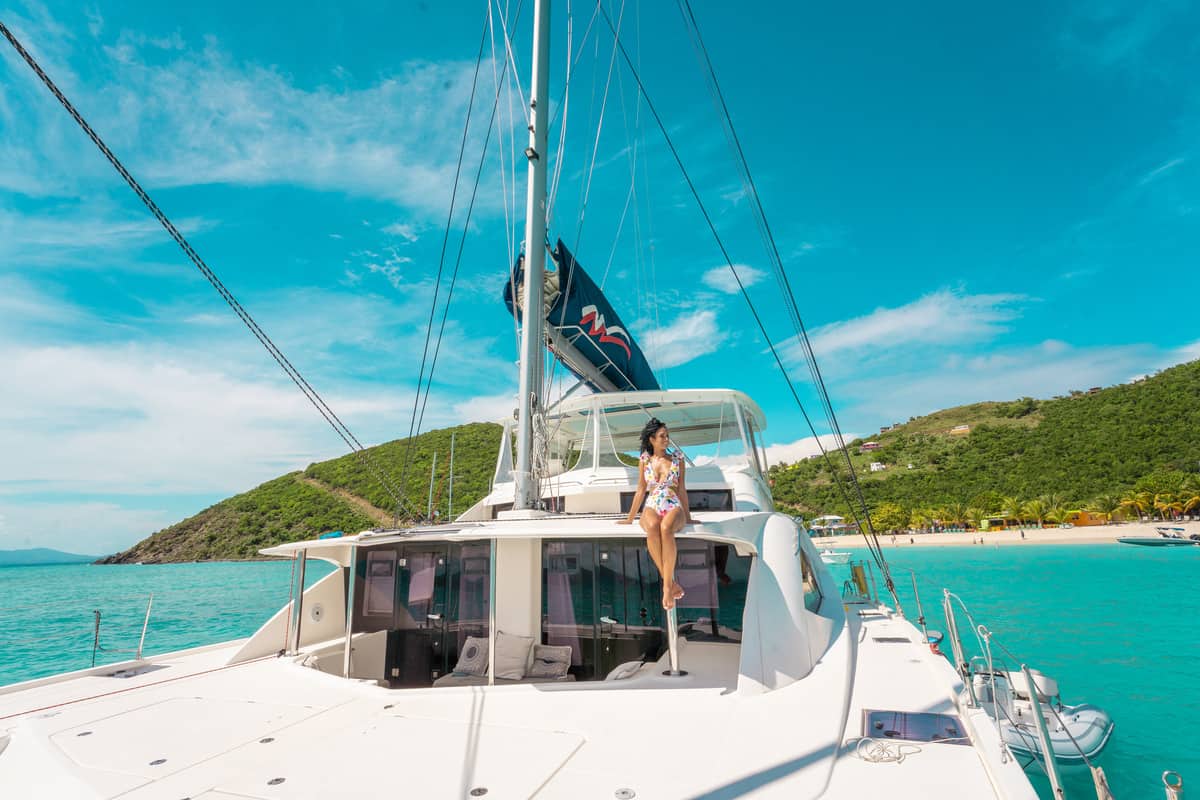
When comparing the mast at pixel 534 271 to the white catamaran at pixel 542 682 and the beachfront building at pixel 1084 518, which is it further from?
the beachfront building at pixel 1084 518

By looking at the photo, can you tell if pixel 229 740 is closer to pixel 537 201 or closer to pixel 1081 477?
pixel 537 201

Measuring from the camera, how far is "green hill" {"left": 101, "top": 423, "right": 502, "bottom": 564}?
48812mm

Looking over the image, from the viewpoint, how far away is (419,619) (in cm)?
580

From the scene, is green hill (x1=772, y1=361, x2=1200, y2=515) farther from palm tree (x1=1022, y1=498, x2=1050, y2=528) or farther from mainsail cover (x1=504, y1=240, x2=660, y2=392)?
mainsail cover (x1=504, y1=240, x2=660, y2=392)

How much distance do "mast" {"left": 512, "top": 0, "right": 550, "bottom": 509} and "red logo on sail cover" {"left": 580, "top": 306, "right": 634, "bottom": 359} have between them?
31.8 inches

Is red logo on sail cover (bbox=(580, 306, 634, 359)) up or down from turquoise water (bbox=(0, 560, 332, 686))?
up

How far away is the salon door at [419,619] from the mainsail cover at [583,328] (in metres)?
3.16

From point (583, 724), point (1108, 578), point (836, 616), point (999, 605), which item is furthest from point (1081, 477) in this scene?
point (583, 724)

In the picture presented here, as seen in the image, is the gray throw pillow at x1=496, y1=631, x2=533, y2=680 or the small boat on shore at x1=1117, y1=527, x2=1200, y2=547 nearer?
the gray throw pillow at x1=496, y1=631, x2=533, y2=680

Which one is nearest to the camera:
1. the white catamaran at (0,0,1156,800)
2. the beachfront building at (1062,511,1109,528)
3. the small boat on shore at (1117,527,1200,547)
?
the white catamaran at (0,0,1156,800)

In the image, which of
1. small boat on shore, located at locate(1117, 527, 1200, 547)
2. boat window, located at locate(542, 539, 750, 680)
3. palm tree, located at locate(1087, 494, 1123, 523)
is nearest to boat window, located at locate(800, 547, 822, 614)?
boat window, located at locate(542, 539, 750, 680)

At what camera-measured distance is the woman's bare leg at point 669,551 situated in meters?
4.48

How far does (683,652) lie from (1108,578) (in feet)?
98.3

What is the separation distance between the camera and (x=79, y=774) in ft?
Result: 9.53
